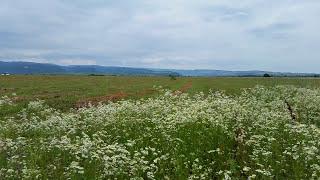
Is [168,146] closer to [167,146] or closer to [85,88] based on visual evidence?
[167,146]

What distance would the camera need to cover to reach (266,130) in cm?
1566

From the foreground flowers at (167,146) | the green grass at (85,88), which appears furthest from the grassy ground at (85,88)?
the foreground flowers at (167,146)

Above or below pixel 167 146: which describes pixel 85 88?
below

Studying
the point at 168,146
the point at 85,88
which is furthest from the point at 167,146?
the point at 85,88

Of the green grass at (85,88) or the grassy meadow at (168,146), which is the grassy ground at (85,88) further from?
the grassy meadow at (168,146)

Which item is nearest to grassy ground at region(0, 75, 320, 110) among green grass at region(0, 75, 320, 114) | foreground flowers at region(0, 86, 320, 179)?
green grass at region(0, 75, 320, 114)

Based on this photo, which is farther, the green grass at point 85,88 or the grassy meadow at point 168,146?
the green grass at point 85,88

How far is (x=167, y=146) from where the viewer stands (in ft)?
47.1

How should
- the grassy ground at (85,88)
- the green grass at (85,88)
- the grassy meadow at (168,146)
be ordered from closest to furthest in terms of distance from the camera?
the grassy meadow at (168,146) → the green grass at (85,88) → the grassy ground at (85,88)

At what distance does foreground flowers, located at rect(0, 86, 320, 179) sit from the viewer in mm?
11312

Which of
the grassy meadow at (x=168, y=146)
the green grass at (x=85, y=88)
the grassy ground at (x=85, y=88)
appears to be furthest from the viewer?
the grassy ground at (x=85, y=88)

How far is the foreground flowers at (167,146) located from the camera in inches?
445

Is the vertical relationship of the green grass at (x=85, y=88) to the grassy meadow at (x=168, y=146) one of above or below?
below

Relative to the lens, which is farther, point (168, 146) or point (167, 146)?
point (167, 146)
